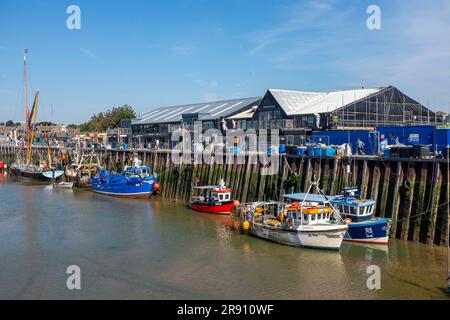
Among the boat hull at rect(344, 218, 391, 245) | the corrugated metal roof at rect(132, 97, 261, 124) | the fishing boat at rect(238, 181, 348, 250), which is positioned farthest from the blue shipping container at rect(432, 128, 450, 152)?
the corrugated metal roof at rect(132, 97, 261, 124)

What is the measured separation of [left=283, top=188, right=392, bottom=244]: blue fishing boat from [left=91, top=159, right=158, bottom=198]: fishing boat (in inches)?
1177

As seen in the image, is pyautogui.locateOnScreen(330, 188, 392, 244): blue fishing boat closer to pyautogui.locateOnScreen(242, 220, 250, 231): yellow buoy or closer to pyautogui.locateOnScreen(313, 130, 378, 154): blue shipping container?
pyautogui.locateOnScreen(242, 220, 250, 231): yellow buoy

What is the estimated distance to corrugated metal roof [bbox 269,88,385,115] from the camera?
60.0 metres

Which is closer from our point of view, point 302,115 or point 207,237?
point 207,237

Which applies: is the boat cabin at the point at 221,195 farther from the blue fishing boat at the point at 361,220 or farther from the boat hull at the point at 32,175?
the boat hull at the point at 32,175

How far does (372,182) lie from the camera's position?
3862 cm

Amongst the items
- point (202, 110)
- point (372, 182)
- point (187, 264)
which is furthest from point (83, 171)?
point (372, 182)

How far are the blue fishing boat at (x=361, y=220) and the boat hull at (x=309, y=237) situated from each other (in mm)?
1997

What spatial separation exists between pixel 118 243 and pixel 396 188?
22913mm

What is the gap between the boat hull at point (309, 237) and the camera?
3275cm

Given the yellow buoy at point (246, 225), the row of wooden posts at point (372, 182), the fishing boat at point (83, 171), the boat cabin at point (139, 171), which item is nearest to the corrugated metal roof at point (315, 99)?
the row of wooden posts at point (372, 182)

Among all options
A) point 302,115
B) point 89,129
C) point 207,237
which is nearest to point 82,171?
point 302,115
